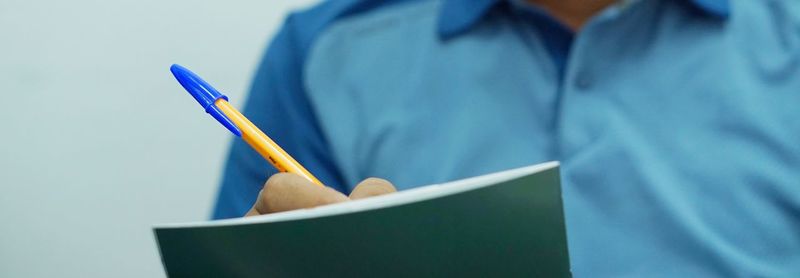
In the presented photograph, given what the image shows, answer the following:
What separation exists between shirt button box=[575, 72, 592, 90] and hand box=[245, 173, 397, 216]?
0.28m

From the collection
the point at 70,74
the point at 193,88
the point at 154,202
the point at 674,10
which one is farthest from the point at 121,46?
the point at 674,10

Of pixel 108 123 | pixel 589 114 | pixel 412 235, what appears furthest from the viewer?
pixel 108 123

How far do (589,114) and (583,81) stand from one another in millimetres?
27

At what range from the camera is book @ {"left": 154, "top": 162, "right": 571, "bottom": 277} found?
1.13 feet

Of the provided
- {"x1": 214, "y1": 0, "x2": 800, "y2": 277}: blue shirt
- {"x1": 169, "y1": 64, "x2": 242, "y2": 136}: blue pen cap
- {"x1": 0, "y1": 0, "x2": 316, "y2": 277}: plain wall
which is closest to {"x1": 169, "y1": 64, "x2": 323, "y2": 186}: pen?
{"x1": 169, "y1": 64, "x2": 242, "y2": 136}: blue pen cap

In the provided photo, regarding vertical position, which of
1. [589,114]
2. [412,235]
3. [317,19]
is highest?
[317,19]

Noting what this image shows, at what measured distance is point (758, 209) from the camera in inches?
23.9

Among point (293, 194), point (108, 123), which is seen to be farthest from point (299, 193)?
point (108, 123)

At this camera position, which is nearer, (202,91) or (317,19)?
(202,91)

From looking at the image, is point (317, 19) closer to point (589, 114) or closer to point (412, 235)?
point (589, 114)

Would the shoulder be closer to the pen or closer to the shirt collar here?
the shirt collar

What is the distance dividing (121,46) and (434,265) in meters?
0.51

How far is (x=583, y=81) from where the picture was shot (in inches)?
25.6

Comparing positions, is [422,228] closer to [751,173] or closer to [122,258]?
[751,173]
